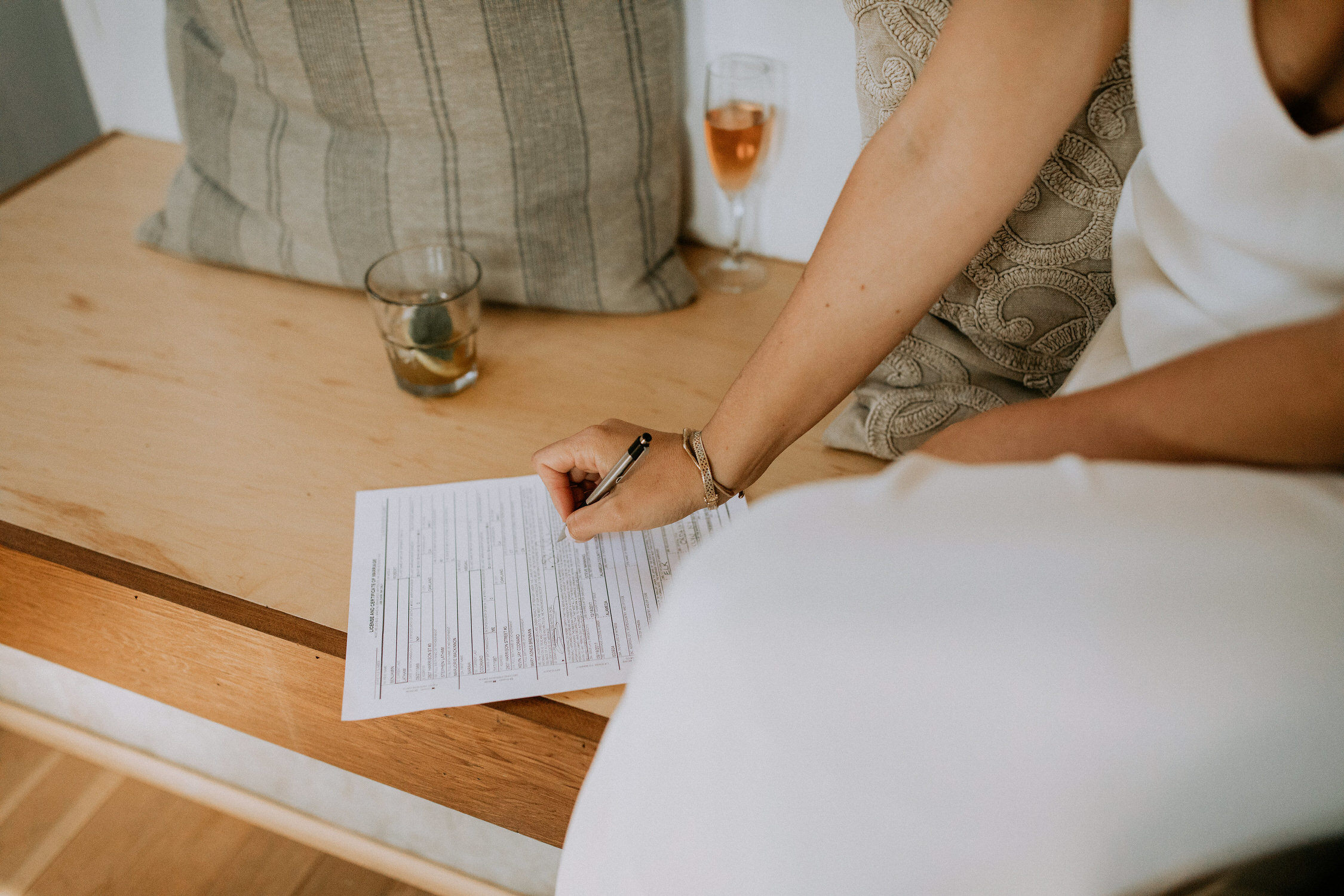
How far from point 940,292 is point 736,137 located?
361 millimetres

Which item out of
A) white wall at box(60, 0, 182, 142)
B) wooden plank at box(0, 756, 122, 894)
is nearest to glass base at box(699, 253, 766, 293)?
white wall at box(60, 0, 182, 142)

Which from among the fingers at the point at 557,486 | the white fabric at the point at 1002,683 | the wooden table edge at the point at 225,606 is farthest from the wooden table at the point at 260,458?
the white fabric at the point at 1002,683

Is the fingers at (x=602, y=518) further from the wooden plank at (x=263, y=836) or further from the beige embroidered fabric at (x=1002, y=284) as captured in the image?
the wooden plank at (x=263, y=836)

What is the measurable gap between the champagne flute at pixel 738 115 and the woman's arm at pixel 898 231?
0.32 meters

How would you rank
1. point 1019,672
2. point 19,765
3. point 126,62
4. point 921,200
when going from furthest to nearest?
point 126,62
point 19,765
point 921,200
point 1019,672

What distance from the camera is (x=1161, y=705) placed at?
→ 360 mm

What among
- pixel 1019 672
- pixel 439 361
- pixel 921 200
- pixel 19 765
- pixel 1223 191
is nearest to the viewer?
pixel 1019 672

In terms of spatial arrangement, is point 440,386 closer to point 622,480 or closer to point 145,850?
point 622,480

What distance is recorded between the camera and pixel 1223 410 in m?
0.42

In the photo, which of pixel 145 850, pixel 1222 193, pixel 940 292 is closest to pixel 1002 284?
pixel 940 292

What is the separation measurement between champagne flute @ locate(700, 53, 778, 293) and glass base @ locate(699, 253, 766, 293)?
10 centimetres

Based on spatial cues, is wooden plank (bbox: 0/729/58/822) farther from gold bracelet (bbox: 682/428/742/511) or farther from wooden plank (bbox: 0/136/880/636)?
gold bracelet (bbox: 682/428/742/511)

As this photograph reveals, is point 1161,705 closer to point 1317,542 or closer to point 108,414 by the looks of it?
point 1317,542

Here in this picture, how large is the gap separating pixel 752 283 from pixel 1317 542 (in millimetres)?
789
